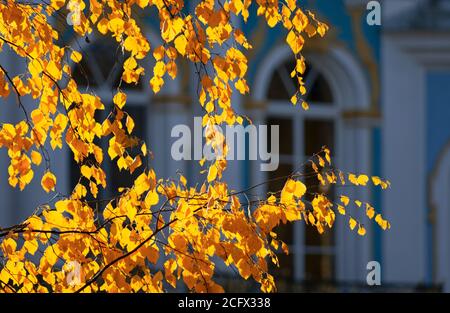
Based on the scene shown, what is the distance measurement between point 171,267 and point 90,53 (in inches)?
263

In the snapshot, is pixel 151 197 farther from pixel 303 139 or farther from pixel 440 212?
pixel 440 212

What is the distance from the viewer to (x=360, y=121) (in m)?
14.1

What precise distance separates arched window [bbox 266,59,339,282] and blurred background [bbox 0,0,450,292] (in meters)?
0.01

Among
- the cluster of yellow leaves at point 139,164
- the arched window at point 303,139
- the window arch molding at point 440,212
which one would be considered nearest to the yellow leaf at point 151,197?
the cluster of yellow leaves at point 139,164

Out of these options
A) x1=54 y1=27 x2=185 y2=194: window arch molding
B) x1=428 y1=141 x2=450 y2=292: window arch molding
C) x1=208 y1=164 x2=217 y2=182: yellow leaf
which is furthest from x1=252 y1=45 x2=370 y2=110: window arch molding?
x1=208 y1=164 x2=217 y2=182: yellow leaf

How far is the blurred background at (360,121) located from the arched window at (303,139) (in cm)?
1

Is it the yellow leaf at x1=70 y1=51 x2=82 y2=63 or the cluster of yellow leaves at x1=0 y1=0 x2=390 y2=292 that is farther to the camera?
the yellow leaf at x1=70 y1=51 x2=82 y2=63

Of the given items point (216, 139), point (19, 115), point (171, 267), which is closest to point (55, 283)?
point (171, 267)

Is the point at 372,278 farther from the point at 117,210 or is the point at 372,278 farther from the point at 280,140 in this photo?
the point at 117,210

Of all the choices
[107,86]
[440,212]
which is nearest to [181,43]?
[107,86]

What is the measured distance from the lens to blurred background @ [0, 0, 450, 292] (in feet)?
42.9

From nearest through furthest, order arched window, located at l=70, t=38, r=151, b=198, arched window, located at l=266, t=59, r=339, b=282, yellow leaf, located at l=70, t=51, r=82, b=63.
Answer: yellow leaf, located at l=70, t=51, r=82, b=63 → arched window, located at l=70, t=38, r=151, b=198 → arched window, located at l=266, t=59, r=339, b=282

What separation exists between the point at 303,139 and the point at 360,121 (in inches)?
28.5

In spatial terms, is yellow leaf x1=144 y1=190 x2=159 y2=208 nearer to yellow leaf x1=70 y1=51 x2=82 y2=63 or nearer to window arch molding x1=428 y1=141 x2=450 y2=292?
yellow leaf x1=70 y1=51 x2=82 y2=63
